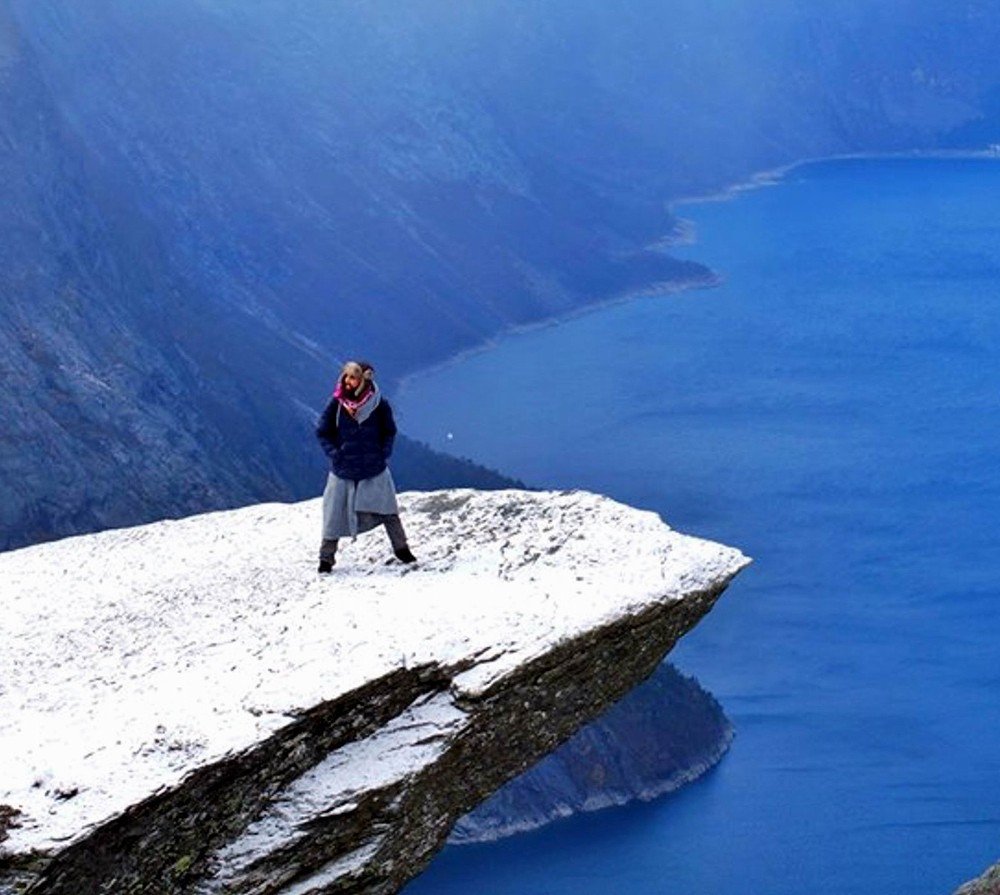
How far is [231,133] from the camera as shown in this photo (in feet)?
388

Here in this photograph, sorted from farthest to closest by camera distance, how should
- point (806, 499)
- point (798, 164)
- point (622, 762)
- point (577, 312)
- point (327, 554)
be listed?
point (798, 164) → point (577, 312) → point (806, 499) → point (622, 762) → point (327, 554)

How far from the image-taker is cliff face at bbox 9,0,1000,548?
67.4 meters

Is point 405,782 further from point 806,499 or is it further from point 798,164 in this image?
point 798,164

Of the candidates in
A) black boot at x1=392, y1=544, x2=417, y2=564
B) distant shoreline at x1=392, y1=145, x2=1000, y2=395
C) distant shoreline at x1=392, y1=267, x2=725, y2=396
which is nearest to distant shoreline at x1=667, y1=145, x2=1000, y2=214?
distant shoreline at x1=392, y1=145, x2=1000, y2=395

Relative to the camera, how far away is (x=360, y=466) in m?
19.6

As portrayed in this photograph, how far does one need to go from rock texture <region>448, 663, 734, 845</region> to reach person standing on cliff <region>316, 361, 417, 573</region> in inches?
1494

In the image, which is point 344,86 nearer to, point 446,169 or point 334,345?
point 446,169

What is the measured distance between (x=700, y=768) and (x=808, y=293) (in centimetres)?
7256

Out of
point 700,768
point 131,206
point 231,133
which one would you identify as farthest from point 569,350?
point 700,768

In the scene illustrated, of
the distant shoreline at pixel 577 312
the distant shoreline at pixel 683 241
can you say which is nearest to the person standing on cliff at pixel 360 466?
the distant shoreline at pixel 683 241

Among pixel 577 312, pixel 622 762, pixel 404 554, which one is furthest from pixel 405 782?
pixel 577 312

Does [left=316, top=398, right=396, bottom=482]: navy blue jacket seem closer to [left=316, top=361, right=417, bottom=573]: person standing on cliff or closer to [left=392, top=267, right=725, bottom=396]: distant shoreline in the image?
[left=316, top=361, right=417, bottom=573]: person standing on cliff

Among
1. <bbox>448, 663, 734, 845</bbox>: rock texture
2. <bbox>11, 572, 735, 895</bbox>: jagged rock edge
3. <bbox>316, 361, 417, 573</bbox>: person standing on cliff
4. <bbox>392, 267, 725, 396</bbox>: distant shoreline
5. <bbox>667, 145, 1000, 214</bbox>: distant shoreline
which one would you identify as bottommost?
<bbox>448, 663, 734, 845</bbox>: rock texture

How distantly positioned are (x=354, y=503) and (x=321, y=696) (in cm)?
413
